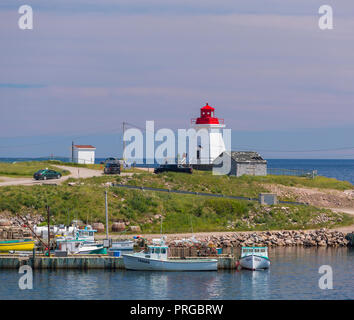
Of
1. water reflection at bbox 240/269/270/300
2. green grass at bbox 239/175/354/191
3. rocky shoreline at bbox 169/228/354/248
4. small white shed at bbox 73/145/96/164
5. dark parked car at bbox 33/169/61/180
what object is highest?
small white shed at bbox 73/145/96/164

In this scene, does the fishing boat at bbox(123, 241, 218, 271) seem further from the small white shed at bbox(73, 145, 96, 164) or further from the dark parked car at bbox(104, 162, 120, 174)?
the small white shed at bbox(73, 145, 96, 164)

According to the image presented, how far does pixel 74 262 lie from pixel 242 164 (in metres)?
41.7

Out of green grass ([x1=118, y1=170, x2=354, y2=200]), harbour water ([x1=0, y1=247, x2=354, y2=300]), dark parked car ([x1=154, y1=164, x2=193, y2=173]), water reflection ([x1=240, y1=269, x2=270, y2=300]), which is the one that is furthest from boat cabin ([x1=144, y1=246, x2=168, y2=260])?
dark parked car ([x1=154, y1=164, x2=193, y2=173])

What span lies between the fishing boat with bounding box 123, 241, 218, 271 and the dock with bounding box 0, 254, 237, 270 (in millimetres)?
1012

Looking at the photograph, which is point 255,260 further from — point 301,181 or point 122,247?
point 301,181

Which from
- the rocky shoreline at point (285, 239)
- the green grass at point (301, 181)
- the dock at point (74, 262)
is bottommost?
the dock at point (74, 262)

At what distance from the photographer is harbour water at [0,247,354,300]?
40.2 meters

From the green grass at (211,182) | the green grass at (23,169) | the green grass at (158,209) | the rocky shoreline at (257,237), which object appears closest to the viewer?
the rocky shoreline at (257,237)

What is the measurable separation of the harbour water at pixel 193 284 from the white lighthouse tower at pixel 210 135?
3990 cm

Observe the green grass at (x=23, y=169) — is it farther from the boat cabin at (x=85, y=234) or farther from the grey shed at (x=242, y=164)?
the boat cabin at (x=85, y=234)

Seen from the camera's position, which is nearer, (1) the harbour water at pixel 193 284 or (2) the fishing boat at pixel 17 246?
(1) the harbour water at pixel 193 284

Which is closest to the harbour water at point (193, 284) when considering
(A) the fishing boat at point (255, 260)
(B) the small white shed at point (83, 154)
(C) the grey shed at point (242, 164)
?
(A) the fishing boat at point (255, 260)

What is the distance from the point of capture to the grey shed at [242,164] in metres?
86.4
